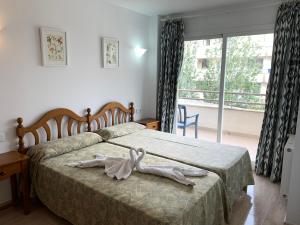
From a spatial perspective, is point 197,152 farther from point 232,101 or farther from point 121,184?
point 232,101

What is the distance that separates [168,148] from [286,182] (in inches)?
59.3

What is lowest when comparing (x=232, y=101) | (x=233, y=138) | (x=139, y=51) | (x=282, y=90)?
(x=233, y=138)

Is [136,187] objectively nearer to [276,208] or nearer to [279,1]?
[276,208]

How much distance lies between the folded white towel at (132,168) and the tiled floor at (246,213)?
65 centimetres

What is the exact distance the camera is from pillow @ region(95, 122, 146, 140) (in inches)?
131

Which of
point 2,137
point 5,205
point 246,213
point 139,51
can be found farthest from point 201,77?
point 5,205

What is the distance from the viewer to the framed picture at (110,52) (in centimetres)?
357

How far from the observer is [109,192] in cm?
190

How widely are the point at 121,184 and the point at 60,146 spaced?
1067 mm

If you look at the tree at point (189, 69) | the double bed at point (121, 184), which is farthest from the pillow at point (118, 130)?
the tree at point (189, 69)

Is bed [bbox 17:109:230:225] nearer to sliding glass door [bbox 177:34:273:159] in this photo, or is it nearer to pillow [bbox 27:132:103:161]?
pillow [bbox 27:132:103:161]

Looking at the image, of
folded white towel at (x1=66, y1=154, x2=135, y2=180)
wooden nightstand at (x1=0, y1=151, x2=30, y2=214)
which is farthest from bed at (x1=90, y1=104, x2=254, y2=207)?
wooden nightstand at (x1=0, y1=151, x2=30, y2=214)

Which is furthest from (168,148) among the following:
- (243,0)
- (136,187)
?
(243,0)

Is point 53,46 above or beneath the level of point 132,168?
above
